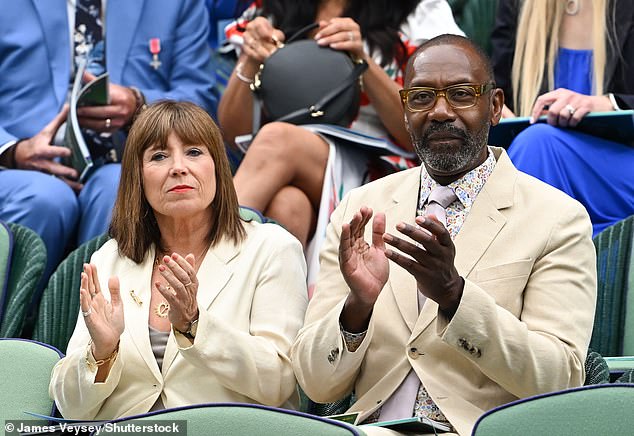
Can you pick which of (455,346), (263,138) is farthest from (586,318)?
(263,138)

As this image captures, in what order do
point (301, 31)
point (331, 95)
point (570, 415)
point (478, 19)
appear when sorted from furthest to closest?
point (478, 19), point (301, 31), point (331, 95), point (570, 415)

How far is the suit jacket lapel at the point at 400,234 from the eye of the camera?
10.3 ft

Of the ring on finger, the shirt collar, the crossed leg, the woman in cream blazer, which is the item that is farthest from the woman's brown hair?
the ring on finger

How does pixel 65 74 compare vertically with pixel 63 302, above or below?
above

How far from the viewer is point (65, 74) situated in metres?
5.09

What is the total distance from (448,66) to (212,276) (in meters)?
0.85

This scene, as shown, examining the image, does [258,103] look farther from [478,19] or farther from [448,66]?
[448,66]

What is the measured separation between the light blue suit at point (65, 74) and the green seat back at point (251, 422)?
2280 millimetres

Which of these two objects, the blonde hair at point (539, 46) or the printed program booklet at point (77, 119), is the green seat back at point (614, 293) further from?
the printed program booklet at point (77, 119)

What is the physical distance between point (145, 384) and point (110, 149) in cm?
189

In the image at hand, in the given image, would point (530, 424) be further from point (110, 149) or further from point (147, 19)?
point (147, 19)

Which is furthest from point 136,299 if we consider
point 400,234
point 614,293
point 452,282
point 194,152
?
point 614,293

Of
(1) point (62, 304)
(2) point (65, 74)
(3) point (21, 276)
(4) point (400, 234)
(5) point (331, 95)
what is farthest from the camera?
(2) point (65, 74)

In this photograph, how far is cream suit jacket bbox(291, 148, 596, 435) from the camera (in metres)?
2.86
